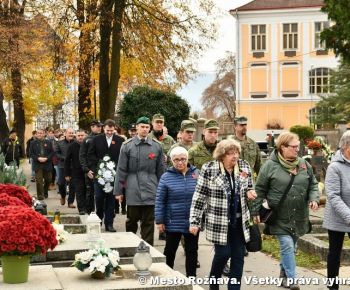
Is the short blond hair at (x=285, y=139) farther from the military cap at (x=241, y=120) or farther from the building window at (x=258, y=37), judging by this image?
the building window at (x=258, y=37)

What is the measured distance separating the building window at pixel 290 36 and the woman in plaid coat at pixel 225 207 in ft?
188

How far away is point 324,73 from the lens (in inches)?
2518

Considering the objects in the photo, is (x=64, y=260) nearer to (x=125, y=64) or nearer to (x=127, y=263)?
(x=127, y=263)

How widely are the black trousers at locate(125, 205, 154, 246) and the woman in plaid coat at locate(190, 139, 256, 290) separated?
2.84 metres

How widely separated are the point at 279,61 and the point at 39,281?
58.8m

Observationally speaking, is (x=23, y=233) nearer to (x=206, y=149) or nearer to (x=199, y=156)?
(x=199, y=156)

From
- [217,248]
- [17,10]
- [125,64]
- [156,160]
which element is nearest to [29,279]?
[217,248]

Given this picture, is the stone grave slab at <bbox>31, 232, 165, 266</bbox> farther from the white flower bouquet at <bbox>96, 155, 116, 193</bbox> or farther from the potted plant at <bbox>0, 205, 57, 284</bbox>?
the white flower bouquet at <bbox>96, 155, 116, 193</bbox>

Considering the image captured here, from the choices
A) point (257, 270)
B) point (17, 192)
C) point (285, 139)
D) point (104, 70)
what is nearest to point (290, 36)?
point (104, 70)

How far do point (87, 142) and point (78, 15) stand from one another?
1199 cm

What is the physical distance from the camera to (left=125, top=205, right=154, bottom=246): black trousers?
10328 mm

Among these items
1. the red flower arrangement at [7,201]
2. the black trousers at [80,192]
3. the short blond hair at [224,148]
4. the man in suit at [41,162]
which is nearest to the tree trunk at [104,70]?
the man in suit at [41,162]

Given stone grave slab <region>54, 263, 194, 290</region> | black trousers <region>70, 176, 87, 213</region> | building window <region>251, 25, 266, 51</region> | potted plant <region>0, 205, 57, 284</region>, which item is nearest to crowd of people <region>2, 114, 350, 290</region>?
stone grave slab <region>54, 263, 194, 290</region>

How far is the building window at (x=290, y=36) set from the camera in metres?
63.4
